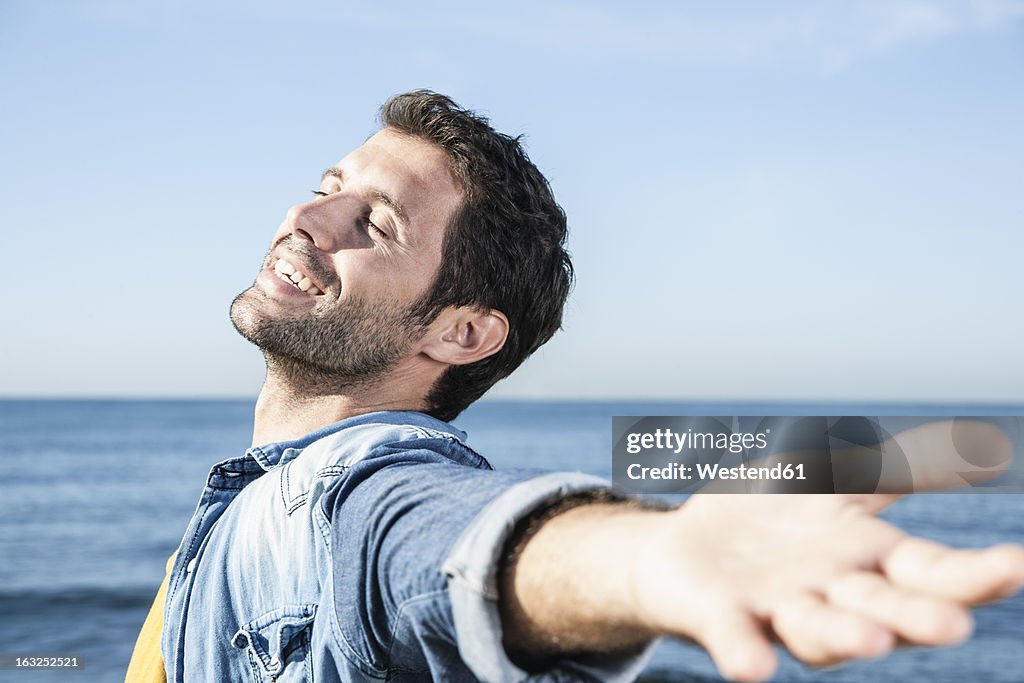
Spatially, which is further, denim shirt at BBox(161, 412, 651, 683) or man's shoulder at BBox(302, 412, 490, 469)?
man's shoulder at BBox(302, 412, 490, 469)

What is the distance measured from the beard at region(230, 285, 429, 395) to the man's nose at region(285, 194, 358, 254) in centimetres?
20

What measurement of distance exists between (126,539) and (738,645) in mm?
18432

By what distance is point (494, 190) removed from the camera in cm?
307

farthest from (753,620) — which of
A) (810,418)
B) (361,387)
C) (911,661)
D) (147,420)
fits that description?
(147,420)

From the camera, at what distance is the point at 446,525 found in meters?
1.19

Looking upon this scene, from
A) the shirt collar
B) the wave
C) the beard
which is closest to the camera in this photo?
the shirt collar

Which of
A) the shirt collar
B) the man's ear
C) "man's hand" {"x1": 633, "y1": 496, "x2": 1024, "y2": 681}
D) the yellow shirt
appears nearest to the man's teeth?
the man's ear

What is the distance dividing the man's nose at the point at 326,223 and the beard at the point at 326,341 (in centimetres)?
20

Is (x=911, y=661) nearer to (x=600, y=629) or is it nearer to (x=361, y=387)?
(x=361, y=387)

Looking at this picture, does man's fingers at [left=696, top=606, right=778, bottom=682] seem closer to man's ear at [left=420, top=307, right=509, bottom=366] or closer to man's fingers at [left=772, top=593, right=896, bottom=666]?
man's fingers at [left=772, top=593, right=896, bottom=666]

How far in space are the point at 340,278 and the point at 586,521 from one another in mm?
1862

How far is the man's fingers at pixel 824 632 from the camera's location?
→ 2.26 feet

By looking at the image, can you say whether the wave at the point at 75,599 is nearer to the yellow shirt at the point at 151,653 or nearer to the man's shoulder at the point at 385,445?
the yellow shirt at the point at 151,653

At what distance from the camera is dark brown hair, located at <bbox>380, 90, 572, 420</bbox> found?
9.75 ft
